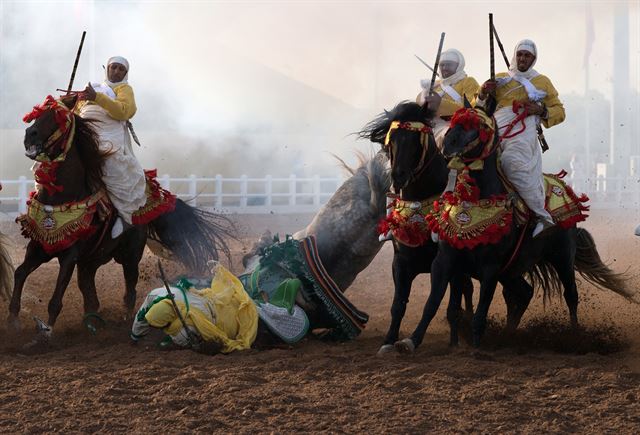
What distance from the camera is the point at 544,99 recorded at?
757cm

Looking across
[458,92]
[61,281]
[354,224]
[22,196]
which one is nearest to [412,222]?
[458,92]

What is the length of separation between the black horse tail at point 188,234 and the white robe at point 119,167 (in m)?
0.66

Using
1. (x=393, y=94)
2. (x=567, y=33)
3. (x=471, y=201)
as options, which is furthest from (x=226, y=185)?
(x=471, y=201)

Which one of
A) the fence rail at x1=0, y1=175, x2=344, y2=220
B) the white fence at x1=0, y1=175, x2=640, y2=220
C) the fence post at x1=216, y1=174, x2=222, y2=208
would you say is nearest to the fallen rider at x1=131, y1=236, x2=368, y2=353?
the white fence at x1=0, y1=175, x2=640, y2=220

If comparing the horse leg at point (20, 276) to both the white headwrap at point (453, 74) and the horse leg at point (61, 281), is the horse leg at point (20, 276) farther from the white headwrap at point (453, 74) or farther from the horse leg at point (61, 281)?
the white headwrap at point (453, 74)

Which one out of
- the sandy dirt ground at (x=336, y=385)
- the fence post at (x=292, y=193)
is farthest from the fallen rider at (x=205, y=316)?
the fence post at (x=292, y=193)

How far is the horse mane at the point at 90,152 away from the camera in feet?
26.5

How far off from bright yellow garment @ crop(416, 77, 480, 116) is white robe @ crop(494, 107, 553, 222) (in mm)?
544

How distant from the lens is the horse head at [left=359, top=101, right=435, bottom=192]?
686 centimetres

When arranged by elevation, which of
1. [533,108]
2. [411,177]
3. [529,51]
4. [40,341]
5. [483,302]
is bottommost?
[40,341]

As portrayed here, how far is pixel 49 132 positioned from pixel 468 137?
3069mm

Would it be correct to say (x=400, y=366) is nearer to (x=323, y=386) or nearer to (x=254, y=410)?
(x=323, y=386)

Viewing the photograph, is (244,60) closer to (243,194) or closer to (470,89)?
(243,194)

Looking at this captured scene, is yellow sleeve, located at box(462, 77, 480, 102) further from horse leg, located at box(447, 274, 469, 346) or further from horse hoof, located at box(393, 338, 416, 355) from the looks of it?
horse hoof, located at box(393, 338, 416, 355)
